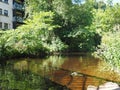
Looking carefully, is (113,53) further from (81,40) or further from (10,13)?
(10,13)

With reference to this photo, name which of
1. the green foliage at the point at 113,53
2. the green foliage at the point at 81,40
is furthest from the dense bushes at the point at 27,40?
the green foliage at the point at 113,53

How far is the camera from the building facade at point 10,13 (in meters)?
50.3

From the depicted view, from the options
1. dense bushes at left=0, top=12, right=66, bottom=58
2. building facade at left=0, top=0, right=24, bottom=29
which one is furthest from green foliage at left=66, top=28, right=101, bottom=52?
building facade at left=0, top=0, right=24, bottom=29

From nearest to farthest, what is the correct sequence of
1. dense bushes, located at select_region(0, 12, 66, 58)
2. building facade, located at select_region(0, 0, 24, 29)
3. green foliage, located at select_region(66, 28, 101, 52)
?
dense bushes, located at select_region(0, 12, 66, 58)
green foliage, located at select_region(66, 28, 101, 52)
building facade, located at select_region(0, 0, 24, 29)

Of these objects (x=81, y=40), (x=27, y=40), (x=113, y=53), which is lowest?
(x=81, y=40)

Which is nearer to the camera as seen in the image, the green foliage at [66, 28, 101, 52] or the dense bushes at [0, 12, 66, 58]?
the dense bushes at [0, 12, 66, 58]

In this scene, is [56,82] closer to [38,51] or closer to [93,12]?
[38,51]

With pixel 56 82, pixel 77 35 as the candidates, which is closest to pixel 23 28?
pixel 77 35

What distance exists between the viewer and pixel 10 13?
175ft

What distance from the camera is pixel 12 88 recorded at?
14.1 m

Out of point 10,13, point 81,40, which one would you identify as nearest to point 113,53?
point 81,40

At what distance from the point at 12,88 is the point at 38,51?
72.7ft

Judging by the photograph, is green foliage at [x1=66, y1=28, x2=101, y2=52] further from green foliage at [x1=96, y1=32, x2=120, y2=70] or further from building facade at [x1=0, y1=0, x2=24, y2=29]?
green foliage at [x1=96, y1=32, x2=120, y2=70]

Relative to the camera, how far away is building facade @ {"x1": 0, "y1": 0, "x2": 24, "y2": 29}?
50281mm
